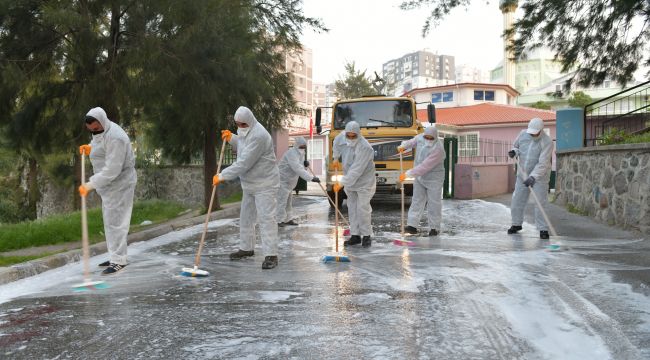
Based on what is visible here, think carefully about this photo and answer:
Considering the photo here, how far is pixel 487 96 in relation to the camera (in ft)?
144

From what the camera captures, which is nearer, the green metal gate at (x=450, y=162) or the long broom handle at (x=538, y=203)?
the long broom handle at (x=538, y=203)

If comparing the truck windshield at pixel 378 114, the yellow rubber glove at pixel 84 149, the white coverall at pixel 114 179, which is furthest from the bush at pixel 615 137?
the yellow rubber glove at pixel 84 149

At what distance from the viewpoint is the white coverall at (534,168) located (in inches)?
327

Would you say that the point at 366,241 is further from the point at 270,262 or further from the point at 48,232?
the point at 48,232

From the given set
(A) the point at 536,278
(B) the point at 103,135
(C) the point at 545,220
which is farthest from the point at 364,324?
(C) the point at 545,220

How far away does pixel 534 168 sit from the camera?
27.6ft

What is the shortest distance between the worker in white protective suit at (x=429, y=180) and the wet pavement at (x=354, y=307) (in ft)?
4.49

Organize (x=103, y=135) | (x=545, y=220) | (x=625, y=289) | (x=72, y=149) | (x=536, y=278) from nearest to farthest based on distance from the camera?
(x=625, y=289)
(x=536, y=278)
(x=103, y=135)
(x=545, y=220)
(x=72, y=149)

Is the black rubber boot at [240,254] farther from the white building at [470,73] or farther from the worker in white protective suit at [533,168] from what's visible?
the white building at [470,73]

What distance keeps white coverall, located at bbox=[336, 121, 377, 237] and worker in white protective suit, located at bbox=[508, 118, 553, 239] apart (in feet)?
7.70

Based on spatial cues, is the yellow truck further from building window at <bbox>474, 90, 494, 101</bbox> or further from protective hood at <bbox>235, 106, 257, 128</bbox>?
building window at <bbox>474, 90, 494, 101</bbox>

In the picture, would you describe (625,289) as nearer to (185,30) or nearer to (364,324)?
(364,324)

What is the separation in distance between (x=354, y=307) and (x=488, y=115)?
31358 millimetres

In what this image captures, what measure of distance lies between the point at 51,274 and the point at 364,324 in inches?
151
